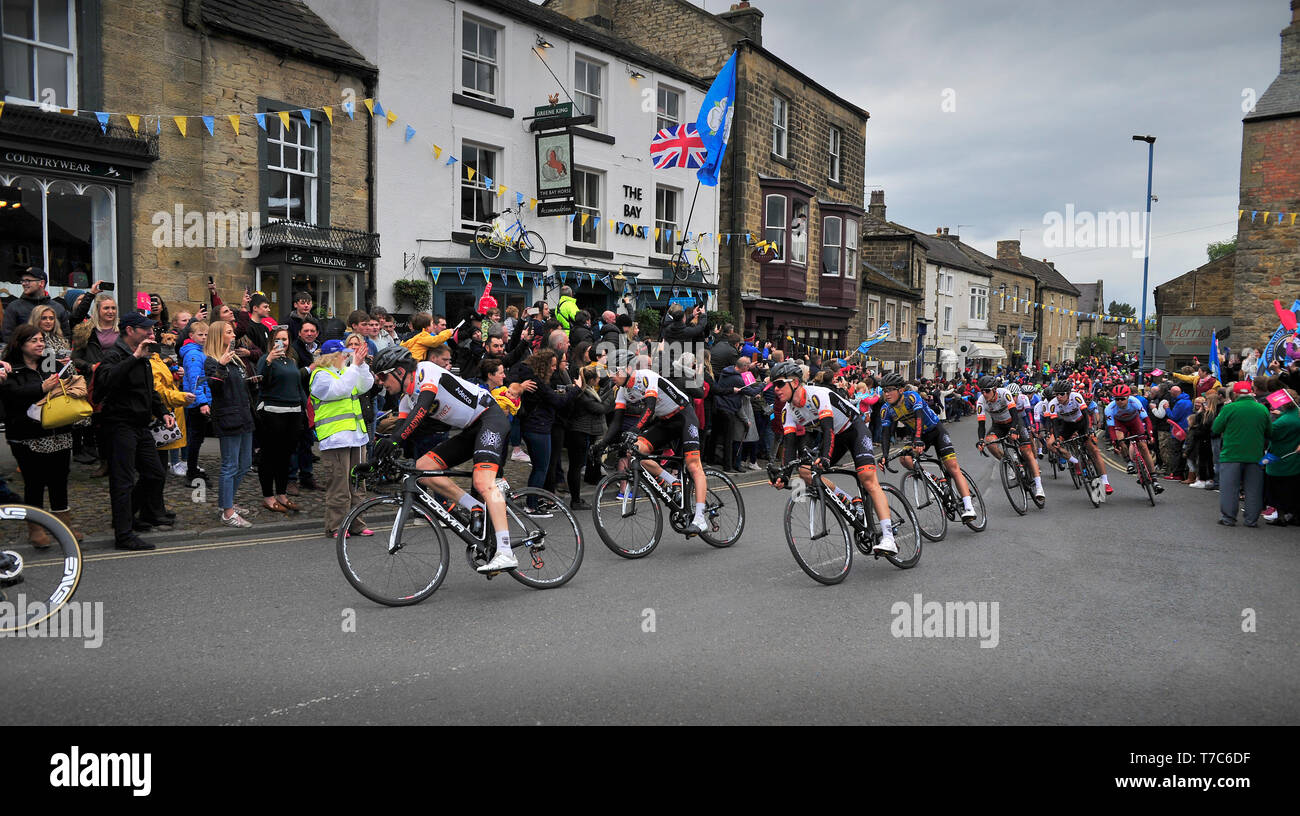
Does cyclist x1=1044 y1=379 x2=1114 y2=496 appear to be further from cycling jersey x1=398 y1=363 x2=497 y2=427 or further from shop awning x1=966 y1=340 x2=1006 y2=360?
shop awning x1=966 y1=340 x2=1006 y2=360

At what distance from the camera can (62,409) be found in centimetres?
723

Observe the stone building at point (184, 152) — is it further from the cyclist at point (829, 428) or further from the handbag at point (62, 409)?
the cyclist at point (829, 428)

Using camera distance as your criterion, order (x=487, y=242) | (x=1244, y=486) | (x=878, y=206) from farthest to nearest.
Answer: (x=878, y=206) → (x=487, y=242) → (x=1244, y=486)

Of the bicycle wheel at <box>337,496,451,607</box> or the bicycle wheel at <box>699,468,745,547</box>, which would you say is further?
the bicycle wheel at <box>699,468,745,547</box>

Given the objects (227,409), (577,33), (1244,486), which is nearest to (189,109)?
(227,409)

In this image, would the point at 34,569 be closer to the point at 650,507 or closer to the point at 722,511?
the point at 650,507

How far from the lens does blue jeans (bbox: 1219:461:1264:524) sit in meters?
11.2

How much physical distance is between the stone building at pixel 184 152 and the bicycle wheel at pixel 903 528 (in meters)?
11.4

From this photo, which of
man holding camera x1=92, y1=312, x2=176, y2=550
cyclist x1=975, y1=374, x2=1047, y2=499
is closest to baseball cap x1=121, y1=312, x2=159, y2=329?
man holding camera x1=92, y1=312, x2=176, y2=550

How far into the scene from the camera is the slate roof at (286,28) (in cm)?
1489

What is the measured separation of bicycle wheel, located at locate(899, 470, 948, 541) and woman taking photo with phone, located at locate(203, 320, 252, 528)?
22.6 ft

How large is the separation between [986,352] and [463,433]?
54357 mm
